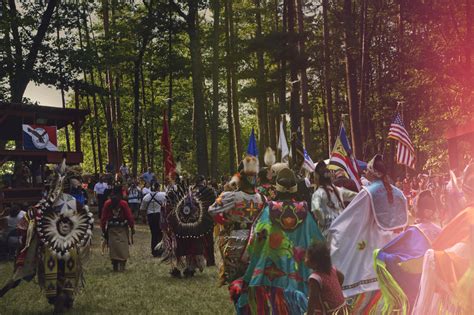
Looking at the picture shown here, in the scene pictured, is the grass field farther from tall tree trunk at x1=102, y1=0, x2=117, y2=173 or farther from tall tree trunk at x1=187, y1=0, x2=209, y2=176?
tall tree trunk at x1=102, y1=0, x2=117, y2=173

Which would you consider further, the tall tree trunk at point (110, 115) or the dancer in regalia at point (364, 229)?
the tall tree trunk at point (110, 115)

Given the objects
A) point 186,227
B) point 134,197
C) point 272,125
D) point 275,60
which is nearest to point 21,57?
point 134,197

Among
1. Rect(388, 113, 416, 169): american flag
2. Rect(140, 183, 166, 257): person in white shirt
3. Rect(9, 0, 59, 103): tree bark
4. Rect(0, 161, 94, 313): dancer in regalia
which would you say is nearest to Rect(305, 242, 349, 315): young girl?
Rect(0, 161, 94, 313): dancer in regalia

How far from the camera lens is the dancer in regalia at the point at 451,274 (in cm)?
405

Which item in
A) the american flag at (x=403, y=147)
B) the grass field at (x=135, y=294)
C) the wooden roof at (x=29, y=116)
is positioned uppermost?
the wooden roof at (x=29, y=116)

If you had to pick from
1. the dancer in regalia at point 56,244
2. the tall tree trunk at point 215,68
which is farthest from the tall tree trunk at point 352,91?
the dancer in regalia at point 56,244

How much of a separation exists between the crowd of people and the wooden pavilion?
40.7ft

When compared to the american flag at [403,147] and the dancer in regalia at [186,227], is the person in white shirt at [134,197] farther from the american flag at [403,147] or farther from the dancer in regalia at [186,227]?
the dancer in regalia at [186,227]

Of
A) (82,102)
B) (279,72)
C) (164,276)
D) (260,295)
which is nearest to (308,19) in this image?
(279,72)

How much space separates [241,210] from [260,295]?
1.71m

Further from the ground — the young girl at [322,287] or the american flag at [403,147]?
the american flag at [403,147]

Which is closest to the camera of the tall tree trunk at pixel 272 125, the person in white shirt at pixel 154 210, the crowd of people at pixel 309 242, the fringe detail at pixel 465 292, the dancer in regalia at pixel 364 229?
the fringe detail at pixel 465 292

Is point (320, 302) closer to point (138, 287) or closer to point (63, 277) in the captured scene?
point (63, 277)

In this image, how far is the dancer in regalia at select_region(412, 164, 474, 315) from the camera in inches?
159
